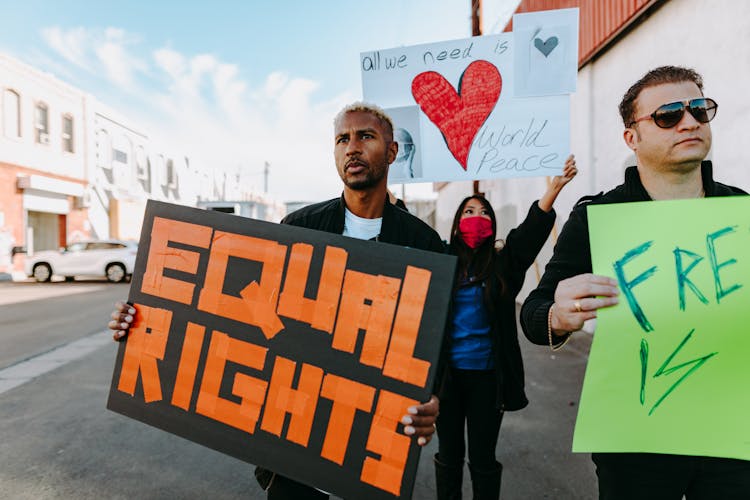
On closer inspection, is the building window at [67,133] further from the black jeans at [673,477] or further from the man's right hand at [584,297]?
the black jeans at [673,477]

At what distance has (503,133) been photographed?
2902 mm

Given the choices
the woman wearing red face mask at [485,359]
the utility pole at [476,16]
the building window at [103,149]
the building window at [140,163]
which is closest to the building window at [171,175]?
the building window at [140,163]

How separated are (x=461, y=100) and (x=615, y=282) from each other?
2087 mm

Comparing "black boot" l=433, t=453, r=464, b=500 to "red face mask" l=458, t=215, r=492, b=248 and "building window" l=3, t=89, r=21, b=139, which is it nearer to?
"red face mask" l=458, t=215, r=492, b=248

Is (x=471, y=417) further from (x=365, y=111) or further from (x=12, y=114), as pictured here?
(x=12, y=114)

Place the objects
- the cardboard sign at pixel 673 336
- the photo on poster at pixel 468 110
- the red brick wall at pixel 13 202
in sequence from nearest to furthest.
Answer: the cardboard sign at pixel 673 336
the photo on poster at pixel 468 110
the red brick wall at pixel 13 202

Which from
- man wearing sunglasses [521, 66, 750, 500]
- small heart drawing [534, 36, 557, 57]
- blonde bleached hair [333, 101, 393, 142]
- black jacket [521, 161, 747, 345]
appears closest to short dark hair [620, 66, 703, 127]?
man wearing sunglasses [521, 66, 750, 500]

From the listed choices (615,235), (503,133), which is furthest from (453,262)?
(503,133)

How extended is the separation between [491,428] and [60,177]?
23.1 m

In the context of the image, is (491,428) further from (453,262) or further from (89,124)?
(89,124)

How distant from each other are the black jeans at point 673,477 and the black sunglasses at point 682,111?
98cm

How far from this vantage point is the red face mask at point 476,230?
2.50m

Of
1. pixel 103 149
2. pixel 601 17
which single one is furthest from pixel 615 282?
pixel 103 149

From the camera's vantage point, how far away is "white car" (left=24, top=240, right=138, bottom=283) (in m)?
15.1
